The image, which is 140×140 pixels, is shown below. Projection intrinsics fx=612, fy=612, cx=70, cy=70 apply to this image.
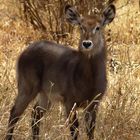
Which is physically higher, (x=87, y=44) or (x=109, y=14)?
(x=109, y=14)

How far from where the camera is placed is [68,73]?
6340 mm

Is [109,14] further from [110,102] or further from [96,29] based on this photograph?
[110,102]

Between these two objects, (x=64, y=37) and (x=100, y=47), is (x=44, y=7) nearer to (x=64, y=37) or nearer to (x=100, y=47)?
(x=64, y=37)

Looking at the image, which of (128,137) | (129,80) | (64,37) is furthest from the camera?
(64,37)


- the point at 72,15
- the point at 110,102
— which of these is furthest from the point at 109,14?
the point at 110,102

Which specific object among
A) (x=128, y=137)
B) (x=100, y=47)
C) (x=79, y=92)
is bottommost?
(x=128, y=137)

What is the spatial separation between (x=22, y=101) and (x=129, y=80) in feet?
5.11

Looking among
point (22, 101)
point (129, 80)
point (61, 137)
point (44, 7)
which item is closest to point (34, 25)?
point (44, 7)

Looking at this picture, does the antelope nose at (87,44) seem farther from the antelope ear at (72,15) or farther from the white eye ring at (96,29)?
the antelope ear at (72,15)

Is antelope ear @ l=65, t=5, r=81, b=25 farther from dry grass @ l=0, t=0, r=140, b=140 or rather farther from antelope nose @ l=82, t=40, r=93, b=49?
dry grass @ l=0, t=0, r=140, b=140

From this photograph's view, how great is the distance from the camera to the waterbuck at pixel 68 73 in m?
6.12

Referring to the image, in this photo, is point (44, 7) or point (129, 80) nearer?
point (129, 80)

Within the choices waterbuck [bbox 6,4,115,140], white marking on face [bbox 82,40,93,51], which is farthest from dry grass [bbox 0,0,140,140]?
white marking on face [bbox 82,40,93,51]

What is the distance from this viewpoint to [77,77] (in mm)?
6266
